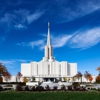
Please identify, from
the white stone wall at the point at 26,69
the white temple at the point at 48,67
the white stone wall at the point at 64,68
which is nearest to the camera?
the white stone wall at the point at 64,68

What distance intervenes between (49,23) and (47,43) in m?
8.94

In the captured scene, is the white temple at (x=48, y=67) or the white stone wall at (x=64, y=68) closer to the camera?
the white stone wall at (x=64, y=68)

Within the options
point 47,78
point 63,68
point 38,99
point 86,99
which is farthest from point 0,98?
point 63,68

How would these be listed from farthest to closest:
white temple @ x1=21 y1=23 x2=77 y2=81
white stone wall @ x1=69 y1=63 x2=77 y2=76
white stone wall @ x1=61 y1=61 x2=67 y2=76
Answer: white stone wall @ x1=69 y1=63 x2=77 y2=76
white temple @ x1=21 y1=23 x2=77 y2=81
white stone wall @ x1=61 y1=61 x2=67 y2=76

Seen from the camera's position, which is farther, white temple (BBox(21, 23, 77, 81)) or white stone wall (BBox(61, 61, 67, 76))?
white temple (BBox(21, 23, 77, 81))

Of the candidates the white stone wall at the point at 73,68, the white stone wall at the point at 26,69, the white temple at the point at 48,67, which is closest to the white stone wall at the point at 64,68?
the white temple at the point at 48,67

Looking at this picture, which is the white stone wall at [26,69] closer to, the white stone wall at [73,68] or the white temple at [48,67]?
the white temple at [48,67]

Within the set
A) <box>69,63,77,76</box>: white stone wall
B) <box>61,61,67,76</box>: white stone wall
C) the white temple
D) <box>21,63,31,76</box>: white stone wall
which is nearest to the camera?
<box>61,61,67,76</box>: white stone wall

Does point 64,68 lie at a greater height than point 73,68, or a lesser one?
lesser

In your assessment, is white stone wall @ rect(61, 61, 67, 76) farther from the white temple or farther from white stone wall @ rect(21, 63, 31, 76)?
white stone wall @ rect(21, 63, 31, 76)

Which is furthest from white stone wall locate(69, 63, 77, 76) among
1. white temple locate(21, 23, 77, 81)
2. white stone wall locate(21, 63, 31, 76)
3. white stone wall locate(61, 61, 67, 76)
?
white stone wall locate(21, 63, 31, 76)

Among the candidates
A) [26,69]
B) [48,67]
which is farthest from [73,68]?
[26,69]

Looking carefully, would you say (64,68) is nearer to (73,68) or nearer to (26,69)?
(73,68)

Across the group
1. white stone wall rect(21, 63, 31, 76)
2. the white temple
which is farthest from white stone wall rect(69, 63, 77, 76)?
white stone wall rect(21, 63, 31, 76)
